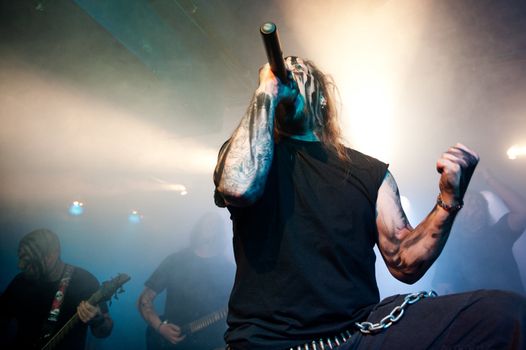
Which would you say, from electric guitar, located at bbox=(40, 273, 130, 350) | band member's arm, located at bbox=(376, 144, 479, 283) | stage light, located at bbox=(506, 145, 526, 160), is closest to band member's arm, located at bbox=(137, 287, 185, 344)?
electric guitar, located at bbox=(40, 273, 130, 350)

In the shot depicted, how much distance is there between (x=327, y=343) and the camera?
0.94m

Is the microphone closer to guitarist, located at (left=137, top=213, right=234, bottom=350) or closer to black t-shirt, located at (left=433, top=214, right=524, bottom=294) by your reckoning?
guitarist, located at (left=137, top=213, right=234, bottom=350)

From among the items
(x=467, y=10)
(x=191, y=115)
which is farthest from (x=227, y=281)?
(x=467, y=10)

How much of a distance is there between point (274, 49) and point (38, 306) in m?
5.04

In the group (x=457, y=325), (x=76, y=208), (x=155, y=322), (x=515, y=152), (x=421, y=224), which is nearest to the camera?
(x=457, y=325)

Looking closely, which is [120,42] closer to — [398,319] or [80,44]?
[80,44]

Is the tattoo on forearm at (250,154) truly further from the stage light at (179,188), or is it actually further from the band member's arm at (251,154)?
the stage light at (179,188)

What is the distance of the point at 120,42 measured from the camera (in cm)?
331

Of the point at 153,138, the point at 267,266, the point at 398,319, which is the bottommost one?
the point at 398,319

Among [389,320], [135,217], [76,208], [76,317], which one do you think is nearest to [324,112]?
[389,320]

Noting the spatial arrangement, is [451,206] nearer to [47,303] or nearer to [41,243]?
[47,303]

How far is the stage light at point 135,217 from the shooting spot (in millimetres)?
10067

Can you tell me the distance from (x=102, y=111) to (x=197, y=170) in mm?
3611

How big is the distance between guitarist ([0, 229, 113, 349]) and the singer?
4126 mm
